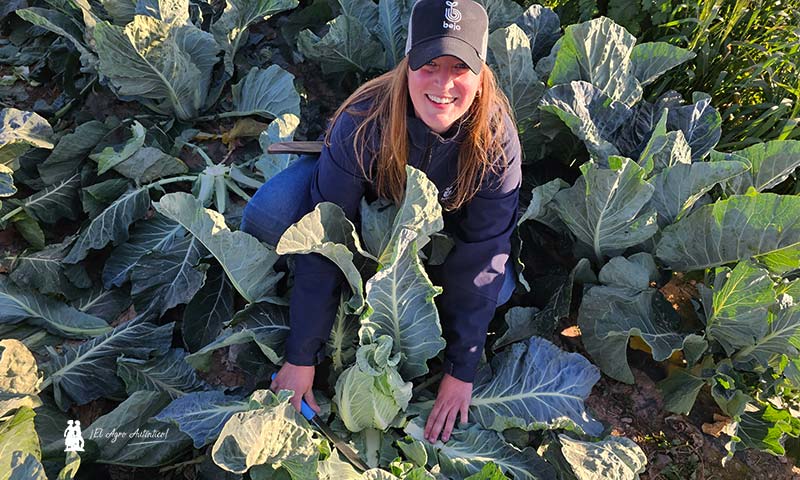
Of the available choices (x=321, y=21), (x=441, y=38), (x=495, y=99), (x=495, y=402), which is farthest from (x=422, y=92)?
(x=321, y=21)

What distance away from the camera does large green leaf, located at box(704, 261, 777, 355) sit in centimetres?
203

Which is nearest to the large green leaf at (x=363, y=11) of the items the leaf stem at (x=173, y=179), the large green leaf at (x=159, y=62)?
the large green leaf at (x=159, y=62)

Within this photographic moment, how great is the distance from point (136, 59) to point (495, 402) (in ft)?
7.16

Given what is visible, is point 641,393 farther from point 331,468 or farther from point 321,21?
point 321,21

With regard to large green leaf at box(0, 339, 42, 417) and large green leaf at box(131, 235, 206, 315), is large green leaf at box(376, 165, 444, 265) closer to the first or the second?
large green leaf at box(131, 235, 206, 315)

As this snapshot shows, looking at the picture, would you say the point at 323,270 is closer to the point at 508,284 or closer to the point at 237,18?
the point at 508,284

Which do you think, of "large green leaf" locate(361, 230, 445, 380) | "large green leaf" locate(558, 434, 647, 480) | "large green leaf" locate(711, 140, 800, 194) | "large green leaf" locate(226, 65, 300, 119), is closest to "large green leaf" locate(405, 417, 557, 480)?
"large green leaf" locate(558, 434, 647, 480)

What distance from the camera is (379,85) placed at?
192cm

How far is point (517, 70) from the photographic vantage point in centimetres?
261

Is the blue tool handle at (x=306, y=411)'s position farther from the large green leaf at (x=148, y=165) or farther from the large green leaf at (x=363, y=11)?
the large green leaf at (x=363, y=11)

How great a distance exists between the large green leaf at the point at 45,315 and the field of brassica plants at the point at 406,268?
0.5 inches

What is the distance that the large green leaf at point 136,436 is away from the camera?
2023 mm

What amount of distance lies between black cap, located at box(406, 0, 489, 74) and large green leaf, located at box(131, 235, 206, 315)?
1.32 metres

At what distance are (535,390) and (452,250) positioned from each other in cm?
56
